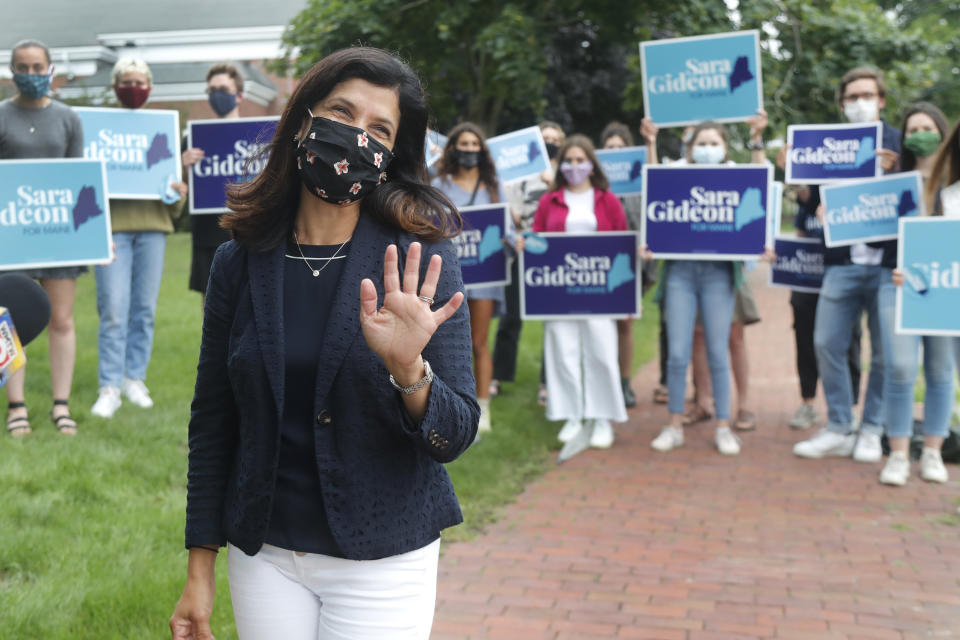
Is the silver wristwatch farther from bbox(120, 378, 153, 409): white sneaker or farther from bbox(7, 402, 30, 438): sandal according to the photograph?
bbox(120, 378, 153, 409): white sneaker

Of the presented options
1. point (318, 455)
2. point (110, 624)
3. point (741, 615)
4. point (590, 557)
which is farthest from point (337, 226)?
point (590, 557)

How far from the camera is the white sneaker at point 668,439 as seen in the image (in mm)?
8070

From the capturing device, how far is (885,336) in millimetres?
7172

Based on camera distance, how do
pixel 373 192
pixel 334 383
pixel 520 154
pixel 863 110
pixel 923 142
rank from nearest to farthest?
pixel 334 383
pixel 373 192
pixel 923 142
pixel 863 110
pixel 520 154

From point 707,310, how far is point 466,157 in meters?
2.15

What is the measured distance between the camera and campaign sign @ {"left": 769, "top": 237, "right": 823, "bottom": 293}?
8562mm

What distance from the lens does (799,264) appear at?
8.67 m

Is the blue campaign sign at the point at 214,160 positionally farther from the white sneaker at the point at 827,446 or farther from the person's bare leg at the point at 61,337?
the white sneaker at the point at 827,446

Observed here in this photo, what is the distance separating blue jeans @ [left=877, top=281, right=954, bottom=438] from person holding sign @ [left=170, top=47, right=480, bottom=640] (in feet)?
17.8

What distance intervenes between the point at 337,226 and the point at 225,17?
149 feet

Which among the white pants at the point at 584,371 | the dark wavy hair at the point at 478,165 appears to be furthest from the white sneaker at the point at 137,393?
the white pants at the point at 584,371

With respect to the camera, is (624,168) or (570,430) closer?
(570,430)

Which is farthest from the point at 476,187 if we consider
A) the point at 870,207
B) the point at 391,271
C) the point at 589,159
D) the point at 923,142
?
the point at 391,271

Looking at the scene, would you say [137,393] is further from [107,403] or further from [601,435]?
[601,435]
